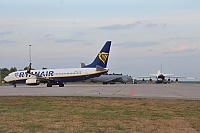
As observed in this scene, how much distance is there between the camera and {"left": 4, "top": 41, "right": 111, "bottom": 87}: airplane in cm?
5931

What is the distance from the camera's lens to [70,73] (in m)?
59.8

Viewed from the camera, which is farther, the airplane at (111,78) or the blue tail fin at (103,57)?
the airplane at (111,78)

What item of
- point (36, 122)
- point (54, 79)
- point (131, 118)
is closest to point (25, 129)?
point (36, 122)

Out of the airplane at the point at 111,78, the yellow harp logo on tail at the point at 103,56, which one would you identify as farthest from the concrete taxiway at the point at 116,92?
the airplane at the point at 111,78

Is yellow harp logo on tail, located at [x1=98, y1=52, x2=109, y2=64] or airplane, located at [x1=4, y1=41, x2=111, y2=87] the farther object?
yellow harp logo on tail, located at [x1=98, y1=52, x2=109, y2=64]

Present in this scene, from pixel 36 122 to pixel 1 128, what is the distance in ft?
4.96

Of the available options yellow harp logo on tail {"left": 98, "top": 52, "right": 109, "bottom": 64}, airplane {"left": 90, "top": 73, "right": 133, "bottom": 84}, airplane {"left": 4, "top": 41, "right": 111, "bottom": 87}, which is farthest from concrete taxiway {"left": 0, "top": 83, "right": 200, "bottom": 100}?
airplane {"left": 90, "top": 73, "right": 133, "bottom": 84}

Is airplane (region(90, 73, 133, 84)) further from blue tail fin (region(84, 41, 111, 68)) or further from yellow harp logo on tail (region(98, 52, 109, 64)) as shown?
yellow harp logo on tail (region(98, 52, 109, 64))

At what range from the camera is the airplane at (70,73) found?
195ft

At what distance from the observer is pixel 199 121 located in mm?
12133

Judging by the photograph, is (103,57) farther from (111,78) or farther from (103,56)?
(111,78)

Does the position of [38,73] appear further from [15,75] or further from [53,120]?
[53,120]

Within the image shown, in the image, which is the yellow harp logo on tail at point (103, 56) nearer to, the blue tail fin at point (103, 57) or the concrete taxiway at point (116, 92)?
the blue tail fin at point (103, 57)

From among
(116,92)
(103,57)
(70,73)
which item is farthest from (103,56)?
(116,92)
